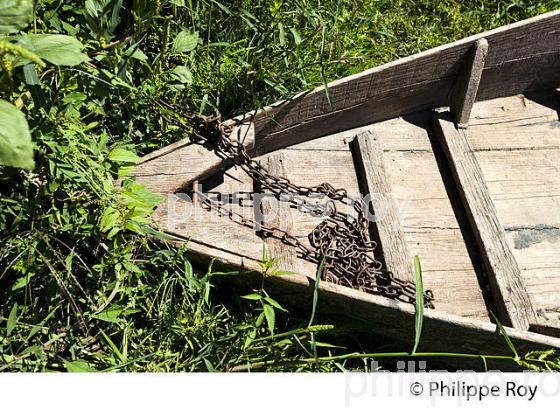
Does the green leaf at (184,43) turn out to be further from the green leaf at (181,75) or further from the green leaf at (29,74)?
the green leaf at (29,74)

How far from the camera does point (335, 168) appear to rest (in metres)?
3.70

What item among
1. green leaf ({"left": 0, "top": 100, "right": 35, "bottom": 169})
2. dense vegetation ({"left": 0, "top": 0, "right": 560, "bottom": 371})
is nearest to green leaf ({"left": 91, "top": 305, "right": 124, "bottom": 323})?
dense vegetation ({"left": 0, "top": 0, "right": 560, "bottom": 371})

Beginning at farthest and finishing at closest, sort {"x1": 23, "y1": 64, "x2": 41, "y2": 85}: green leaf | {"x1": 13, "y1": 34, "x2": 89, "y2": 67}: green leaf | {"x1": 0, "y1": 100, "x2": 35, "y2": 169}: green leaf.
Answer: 1. {"x1": 23, "y1": 64, "x2": 41, "y2": 85}: green leaf
2. {"x1": 13, "y1": 34, "x2": 89, "y2": 67}: green leaf
3. {"x1": 0, "y1": 100, "x2": 35, "y2": 169}: green leaf

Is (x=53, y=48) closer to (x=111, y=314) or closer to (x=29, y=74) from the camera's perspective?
(x=29, y=74)

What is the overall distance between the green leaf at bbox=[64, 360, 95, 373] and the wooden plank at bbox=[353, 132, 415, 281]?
1.39 metres

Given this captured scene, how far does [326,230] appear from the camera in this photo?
3.43 m

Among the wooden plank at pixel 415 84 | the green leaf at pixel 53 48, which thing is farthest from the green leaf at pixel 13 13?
the wooden plank at pixel 415 84

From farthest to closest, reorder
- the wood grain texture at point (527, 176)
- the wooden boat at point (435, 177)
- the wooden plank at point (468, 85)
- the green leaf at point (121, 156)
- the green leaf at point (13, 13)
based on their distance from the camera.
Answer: the wooden plank at point (468, 85) → the wood grain texture at point (527, 176) → the wooden boat at point (435, 177) → the green leaf at point (121, 156) → the green leaf at point (13, 13)

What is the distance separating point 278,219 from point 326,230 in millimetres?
236

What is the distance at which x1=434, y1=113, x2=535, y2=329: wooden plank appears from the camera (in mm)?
3217

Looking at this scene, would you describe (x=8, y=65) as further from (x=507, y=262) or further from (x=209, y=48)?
(x=507, y=262)

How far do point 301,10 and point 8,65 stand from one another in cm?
204

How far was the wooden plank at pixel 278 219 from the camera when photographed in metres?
3.21

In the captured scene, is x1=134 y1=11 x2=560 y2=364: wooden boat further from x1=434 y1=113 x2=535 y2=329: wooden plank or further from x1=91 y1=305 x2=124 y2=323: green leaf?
x1=91 y1=305 x2=124 y2=323: green leaf
